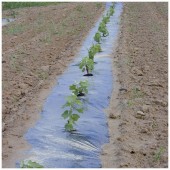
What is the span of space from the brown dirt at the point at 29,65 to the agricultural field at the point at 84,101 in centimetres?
2

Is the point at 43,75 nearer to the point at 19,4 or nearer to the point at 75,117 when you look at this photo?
the point at 75,117

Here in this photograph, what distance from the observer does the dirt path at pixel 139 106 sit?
4.64 metres

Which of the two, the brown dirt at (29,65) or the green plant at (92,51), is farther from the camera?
the green plant at (92,51)

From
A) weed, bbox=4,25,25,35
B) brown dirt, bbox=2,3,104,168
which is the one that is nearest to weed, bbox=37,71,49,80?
brown dirt, bbox=2,3,104,168

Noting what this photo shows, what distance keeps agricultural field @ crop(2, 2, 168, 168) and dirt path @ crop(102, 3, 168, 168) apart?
0.01m

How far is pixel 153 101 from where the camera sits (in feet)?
20.6

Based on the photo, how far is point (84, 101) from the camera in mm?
6312

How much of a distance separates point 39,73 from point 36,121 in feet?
8.12

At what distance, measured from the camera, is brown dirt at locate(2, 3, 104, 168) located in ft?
17.5

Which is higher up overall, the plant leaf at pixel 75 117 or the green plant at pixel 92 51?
the green plant at pixel 92 51

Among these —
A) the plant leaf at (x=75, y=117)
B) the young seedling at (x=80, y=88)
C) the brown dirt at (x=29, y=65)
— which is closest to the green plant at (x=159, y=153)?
the plant leaf at (x=75, y=117)

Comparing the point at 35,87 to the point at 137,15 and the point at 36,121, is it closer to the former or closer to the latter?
the point at 36,121

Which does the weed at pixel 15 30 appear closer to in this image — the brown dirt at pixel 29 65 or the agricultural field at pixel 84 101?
the brown dirt at pixel 29 65

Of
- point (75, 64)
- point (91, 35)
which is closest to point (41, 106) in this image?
point (75, 64)
